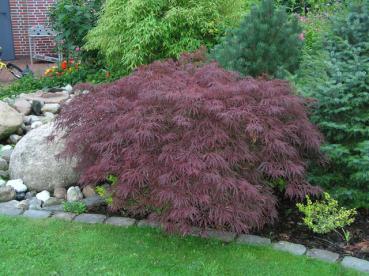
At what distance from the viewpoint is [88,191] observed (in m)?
4.76

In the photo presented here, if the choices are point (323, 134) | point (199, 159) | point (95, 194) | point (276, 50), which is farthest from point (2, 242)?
point (276, 50)

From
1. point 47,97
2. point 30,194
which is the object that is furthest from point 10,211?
point 47,97

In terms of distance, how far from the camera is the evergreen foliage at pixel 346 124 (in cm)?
415

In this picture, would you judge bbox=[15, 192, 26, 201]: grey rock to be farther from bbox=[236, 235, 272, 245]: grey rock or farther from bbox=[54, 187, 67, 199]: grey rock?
bbox=[236, 235, 272, 245]: grey rock

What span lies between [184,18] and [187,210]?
13.8 ft

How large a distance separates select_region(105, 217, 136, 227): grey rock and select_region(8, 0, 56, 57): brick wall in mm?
10051

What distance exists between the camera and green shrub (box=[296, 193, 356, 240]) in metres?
3.88

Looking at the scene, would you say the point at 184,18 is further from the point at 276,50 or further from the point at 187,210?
the point at 187,210

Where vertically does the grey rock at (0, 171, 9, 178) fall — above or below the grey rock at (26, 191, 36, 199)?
above

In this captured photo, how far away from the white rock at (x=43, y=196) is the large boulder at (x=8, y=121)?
1.47 m

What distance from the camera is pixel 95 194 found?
4.71 m

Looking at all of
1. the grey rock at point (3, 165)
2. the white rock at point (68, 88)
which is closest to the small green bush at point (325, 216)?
the grey rock at point (3, 165)

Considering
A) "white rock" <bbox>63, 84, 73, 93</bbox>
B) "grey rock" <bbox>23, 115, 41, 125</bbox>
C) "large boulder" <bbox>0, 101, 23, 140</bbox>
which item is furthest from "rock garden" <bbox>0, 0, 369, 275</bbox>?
"white rock" <bbox>63, 84, 73, 93</bbox>

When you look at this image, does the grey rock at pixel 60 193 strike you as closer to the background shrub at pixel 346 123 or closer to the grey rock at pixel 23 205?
the grey rock at pixel 23 205
